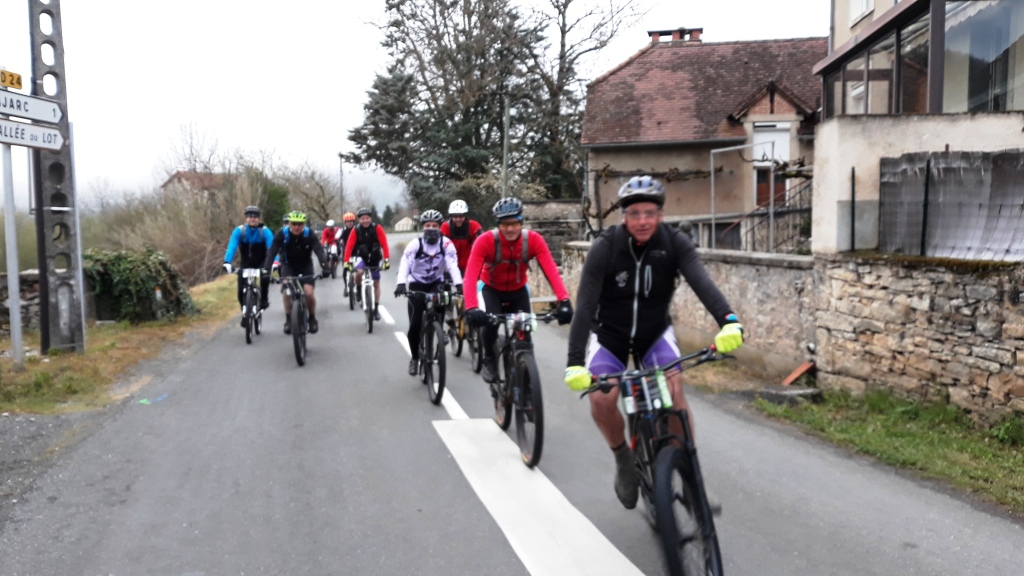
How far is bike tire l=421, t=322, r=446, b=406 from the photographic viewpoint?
8.10m

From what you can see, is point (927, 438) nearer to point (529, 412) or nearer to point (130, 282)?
point (529, 412)

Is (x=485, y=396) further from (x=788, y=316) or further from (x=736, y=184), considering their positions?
(x=736, y=184)

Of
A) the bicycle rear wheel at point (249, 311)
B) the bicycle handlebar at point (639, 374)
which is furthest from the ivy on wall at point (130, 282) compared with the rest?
the bicycle handlebar at point (639, 374)

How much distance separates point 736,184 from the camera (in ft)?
96.2

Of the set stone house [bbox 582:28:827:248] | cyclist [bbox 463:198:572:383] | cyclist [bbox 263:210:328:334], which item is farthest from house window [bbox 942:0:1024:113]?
stone house [bbox 582:28:827:248]

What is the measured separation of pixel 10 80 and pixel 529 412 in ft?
24.8

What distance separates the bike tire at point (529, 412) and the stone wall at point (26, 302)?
1099 cm

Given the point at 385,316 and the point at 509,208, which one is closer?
the point at 509,208

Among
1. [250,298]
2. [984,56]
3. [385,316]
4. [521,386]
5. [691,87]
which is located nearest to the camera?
[521,386]

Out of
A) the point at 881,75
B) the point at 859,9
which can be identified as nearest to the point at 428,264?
the point at 881,75

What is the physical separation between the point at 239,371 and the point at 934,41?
422 inches

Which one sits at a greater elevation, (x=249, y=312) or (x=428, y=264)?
(x=428, y=264)

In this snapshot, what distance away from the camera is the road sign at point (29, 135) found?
973cm

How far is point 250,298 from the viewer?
42.6 ft
